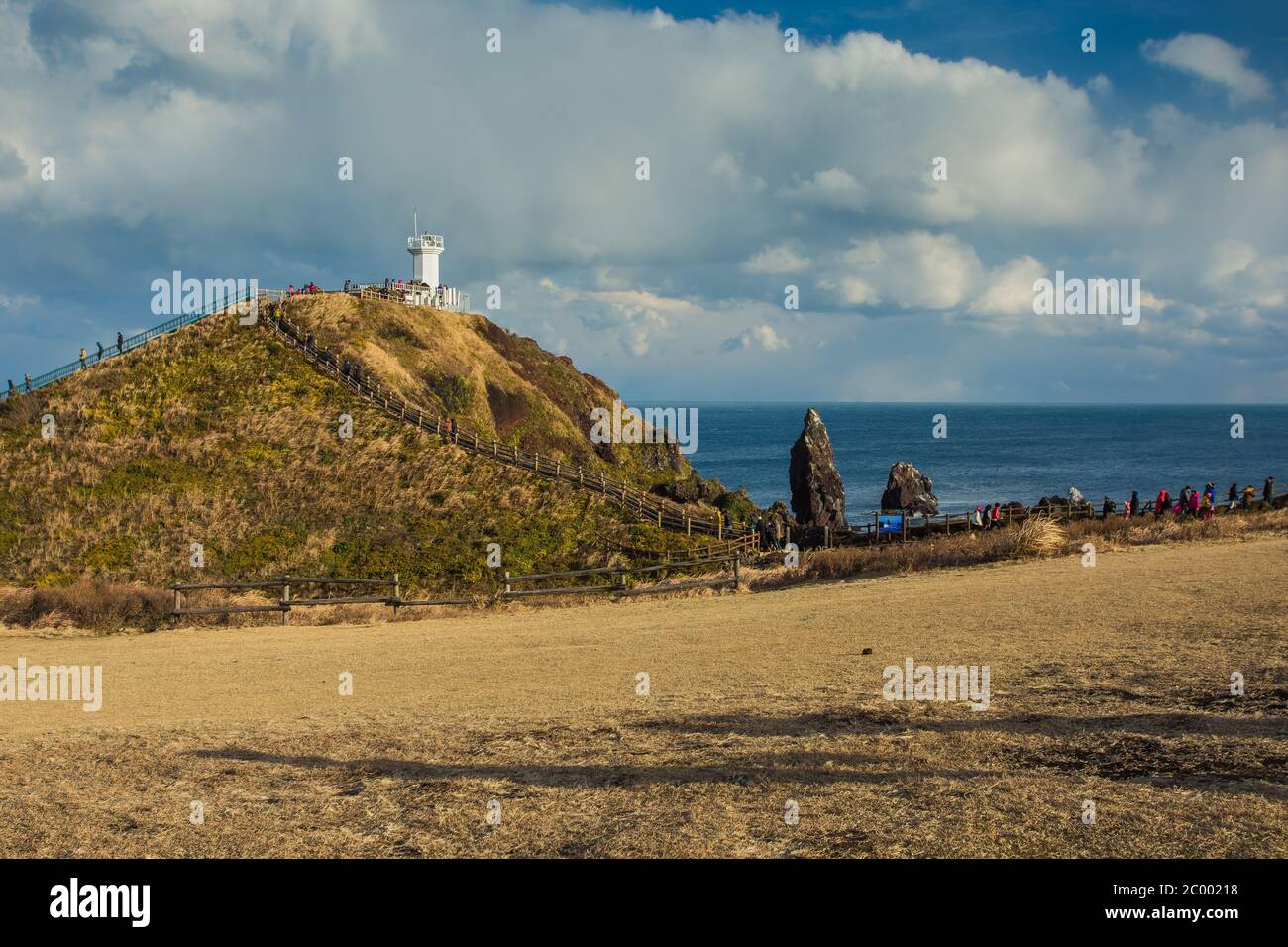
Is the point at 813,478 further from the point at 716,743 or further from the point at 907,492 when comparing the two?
the point at 716,743

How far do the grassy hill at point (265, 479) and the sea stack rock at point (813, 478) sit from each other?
14.8m

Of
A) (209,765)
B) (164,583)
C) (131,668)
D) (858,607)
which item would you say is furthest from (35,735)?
(164,583)

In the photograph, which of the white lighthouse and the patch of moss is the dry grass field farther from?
the white lighthouse

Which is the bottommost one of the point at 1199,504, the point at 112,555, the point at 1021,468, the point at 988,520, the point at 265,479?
the point at 112,555

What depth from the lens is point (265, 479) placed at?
176ft

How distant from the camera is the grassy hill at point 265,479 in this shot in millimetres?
47312

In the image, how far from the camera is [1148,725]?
460 inches

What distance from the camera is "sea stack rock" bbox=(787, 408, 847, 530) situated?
7431cm

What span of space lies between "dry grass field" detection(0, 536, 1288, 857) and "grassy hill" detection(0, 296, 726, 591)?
24013 mm

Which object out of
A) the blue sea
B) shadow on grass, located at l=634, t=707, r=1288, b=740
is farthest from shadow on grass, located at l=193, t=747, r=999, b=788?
the blue sea

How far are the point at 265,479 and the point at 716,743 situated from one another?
4644 centimetres

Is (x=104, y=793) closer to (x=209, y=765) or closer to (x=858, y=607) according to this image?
(x=209, y=765)

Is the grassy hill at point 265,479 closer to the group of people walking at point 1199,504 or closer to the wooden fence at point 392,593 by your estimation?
the wooden fence at point 392,593

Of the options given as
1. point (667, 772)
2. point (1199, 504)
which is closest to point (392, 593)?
point (667, 772)
